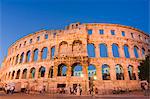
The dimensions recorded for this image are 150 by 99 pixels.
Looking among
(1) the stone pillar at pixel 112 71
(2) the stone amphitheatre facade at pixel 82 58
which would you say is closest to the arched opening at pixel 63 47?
(2) the stone amphitheatre facade at pixel 82 58

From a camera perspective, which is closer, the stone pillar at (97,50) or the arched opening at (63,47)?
the stone pillar at (97,50)

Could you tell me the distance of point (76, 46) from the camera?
84.6 feet

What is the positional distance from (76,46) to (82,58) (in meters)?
3.42

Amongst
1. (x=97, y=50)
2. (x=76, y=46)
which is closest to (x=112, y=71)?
(x=97, y=50)

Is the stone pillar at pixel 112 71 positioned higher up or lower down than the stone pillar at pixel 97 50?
lower down

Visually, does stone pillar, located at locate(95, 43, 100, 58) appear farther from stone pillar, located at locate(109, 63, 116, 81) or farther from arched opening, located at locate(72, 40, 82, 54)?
arched opening, located at locate(72, 40, 82, 54)

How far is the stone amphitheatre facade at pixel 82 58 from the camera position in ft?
76.9

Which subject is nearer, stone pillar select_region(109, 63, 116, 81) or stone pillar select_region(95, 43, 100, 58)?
stone pillar select_region(109, 63, 116, 81)

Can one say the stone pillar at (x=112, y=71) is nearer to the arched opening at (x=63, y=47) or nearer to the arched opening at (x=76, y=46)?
the arched opening at (x=76, y=46)

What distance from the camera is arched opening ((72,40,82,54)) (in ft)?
81.8

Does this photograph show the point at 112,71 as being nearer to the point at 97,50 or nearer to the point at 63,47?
the point at 97,50

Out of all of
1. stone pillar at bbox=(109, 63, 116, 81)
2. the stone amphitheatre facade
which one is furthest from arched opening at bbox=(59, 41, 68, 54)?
stone pillar at bbox=(109, 63, 116, 81)

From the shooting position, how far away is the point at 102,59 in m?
24.8

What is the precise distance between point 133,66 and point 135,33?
836 centimetres
